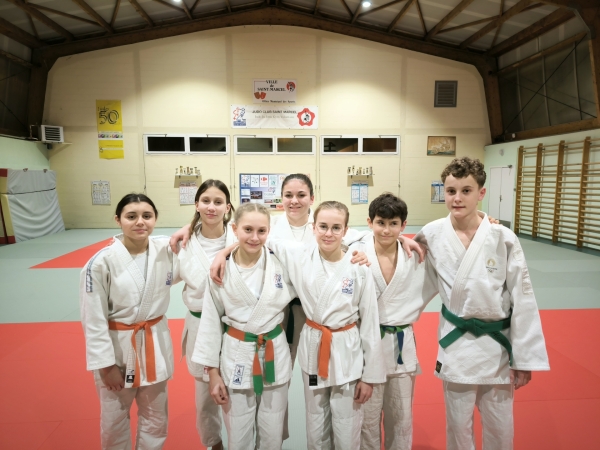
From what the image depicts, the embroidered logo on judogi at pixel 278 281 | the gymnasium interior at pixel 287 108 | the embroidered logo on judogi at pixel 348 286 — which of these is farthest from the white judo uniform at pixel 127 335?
the gymnasium interior at pixel 287 108

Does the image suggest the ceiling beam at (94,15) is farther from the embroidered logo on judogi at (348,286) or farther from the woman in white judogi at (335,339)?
the embroidered logo on judogi at (348,286)

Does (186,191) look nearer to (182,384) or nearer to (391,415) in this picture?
(182,384)

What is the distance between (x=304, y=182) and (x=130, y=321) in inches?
56.0

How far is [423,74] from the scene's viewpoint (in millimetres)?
11953

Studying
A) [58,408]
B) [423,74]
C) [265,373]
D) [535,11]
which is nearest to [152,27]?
[423,74]

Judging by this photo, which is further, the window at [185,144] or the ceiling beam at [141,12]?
the window at [185,144]

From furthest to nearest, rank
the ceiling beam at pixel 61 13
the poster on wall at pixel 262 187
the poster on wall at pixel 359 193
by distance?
the poster on wall at pixel 359 193
the poster on wall at pixel 262 187
the ceiling beam at pixel 61 13

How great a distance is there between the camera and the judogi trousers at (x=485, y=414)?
182 centimetres

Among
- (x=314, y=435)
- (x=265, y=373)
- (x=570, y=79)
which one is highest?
(x=570, y=79)

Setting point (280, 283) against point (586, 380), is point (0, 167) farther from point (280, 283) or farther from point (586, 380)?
point (586, 380)

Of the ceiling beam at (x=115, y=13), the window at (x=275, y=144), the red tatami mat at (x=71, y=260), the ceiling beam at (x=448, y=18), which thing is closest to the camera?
the red tatami mat at (x=71, y=260)

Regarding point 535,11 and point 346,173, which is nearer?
point 535,11

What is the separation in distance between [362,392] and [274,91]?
36.9 feet

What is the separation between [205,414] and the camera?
83.7 inches
